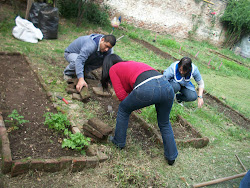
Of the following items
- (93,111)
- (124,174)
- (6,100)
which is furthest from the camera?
(93,111)

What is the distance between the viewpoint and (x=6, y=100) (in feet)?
11.2

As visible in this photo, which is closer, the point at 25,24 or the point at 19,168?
the point at 19,168

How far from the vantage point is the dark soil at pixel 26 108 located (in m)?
2.61

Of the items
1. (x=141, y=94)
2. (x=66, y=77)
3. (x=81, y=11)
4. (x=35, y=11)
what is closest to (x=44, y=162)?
(x=141, y=94)

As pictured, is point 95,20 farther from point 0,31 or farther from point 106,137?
point 106,137

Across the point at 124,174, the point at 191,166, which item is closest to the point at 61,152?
the point at 124,174

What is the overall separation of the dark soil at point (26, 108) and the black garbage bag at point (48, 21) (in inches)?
89.7

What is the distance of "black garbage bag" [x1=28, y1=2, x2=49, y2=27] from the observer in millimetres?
7125

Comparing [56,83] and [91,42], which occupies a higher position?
[91,42]

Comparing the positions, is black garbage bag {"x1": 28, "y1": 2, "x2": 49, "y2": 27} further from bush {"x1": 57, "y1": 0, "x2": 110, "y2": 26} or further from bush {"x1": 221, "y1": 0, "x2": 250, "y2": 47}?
bush {"x1": 221, "y1": 0, "x2": 250, "y2": 47}

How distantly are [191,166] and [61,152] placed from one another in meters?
1.81

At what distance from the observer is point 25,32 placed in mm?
6328

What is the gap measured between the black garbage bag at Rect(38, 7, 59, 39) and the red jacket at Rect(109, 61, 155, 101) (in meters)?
4.96

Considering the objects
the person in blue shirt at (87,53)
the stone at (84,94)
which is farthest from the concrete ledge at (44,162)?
the person in blue shirt at (87,53)
